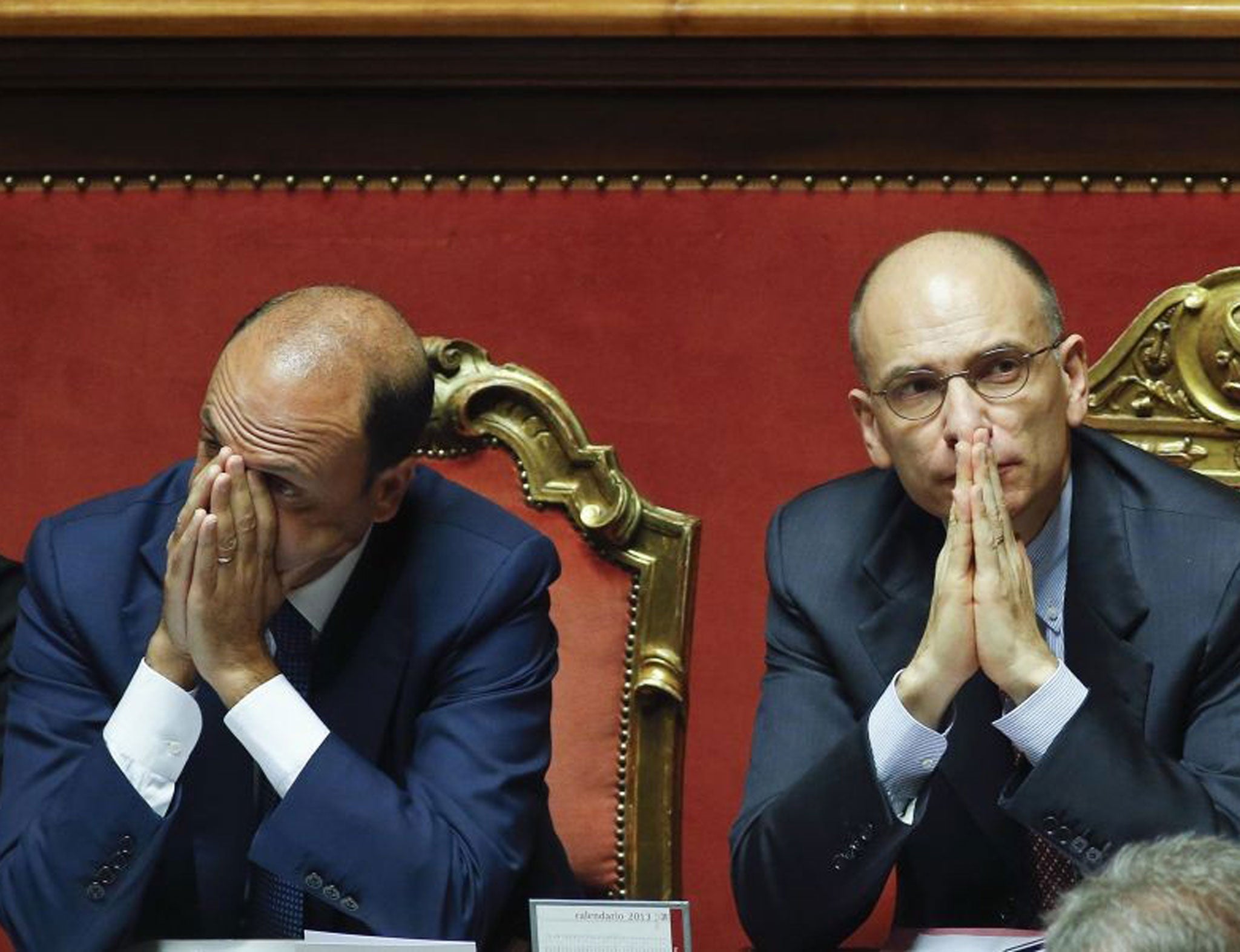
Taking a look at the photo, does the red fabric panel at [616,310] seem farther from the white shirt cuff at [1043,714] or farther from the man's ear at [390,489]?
the white shirt cuff at [1043,714]

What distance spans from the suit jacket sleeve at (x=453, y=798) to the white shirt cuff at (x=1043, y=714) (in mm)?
501

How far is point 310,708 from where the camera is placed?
2.28 meters

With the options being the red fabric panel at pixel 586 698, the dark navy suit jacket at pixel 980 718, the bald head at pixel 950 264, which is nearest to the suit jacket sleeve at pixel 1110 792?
the dark navy suit jacket at pixel 980 718

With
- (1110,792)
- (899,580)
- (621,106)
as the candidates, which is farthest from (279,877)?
(621,106)

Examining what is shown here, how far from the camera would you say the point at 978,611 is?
223 cm

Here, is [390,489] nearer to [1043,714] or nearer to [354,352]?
[354,352]

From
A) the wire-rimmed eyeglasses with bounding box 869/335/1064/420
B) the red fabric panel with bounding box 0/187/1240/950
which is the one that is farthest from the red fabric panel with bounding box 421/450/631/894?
the red fabric panel with bounding box 0/187/1240/950

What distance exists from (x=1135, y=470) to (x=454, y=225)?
1220mm

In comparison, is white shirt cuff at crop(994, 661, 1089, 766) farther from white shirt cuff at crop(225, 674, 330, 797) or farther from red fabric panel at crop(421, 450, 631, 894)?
white shirt cuff at crop(225, 674, 330, 797)

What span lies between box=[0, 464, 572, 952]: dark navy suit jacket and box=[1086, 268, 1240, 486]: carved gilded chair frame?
736 mm

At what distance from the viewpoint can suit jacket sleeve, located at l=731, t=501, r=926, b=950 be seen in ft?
7.17

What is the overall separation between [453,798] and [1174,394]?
1.04 meters

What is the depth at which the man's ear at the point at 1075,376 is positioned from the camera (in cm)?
241

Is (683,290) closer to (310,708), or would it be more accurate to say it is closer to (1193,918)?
(310,708)
